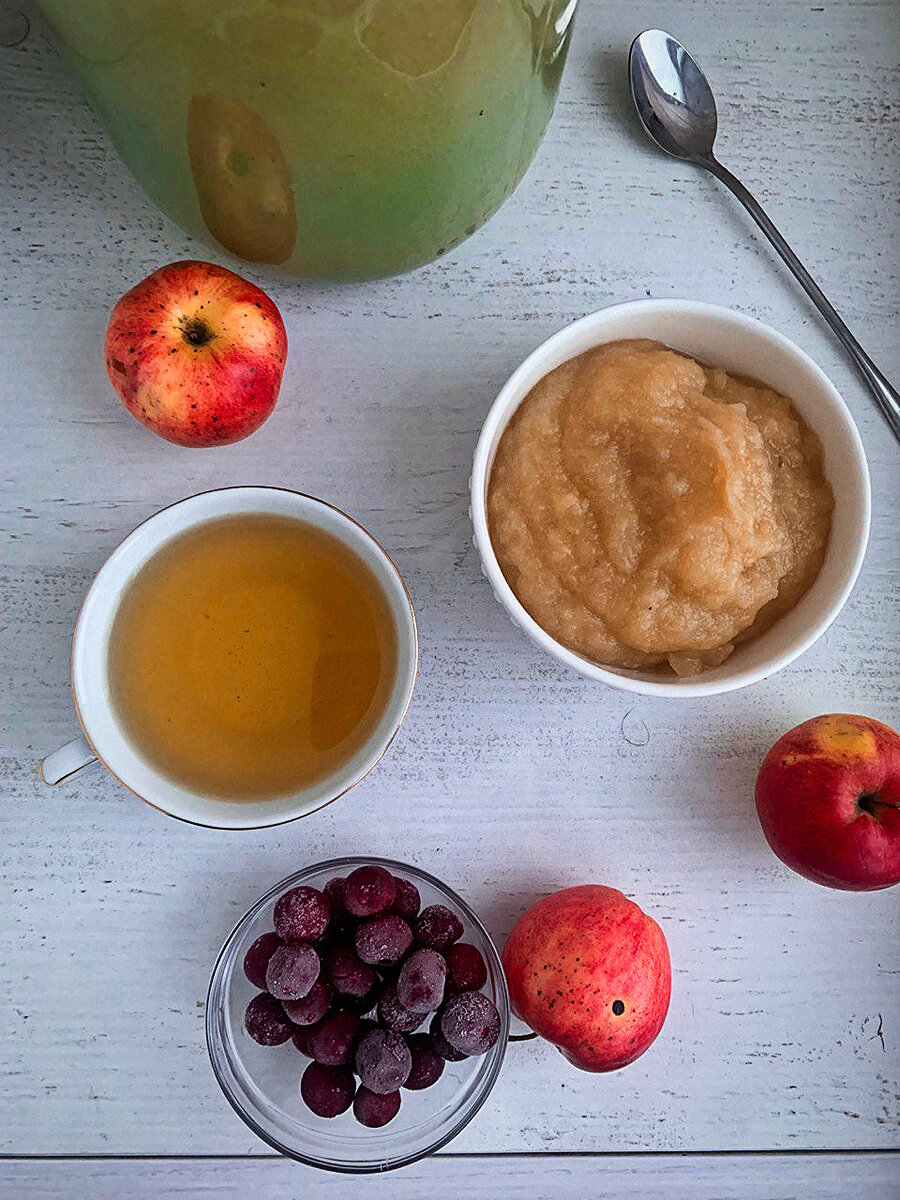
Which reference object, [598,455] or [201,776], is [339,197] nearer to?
[598,455]

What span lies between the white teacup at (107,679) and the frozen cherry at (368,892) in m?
0.08

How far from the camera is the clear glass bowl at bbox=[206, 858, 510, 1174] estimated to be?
37.2 inches

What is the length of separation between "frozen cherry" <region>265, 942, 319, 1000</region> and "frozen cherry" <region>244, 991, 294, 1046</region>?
0.11ft

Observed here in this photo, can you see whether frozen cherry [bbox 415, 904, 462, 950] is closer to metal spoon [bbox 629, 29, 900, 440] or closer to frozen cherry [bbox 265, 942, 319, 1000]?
frozen cherry [bbox 265, 942, 319, 1000]

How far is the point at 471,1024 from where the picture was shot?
0.88m

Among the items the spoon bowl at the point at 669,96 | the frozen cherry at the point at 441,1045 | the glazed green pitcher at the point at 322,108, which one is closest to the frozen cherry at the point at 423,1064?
the frozen cherry at the point at 441,1045

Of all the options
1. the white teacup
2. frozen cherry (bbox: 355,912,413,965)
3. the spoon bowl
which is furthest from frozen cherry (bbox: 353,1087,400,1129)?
the spoon bowl

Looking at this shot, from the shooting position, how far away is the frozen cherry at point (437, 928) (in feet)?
3.05

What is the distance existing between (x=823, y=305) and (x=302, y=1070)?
2.88 feet

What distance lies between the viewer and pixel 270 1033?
0.92m

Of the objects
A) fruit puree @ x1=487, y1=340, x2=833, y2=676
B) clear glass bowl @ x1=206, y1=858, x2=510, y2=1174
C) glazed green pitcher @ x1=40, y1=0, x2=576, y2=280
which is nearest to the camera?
glazed green pitcher @ x1=40, y1=0, x2=576, y2=280

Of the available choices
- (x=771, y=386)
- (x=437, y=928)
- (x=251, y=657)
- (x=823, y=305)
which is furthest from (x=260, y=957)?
(x=823, y=305)

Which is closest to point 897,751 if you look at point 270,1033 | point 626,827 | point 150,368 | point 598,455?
point 626,827

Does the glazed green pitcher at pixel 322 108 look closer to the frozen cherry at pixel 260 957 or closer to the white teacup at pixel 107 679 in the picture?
the white teacup at pixel 107 679
